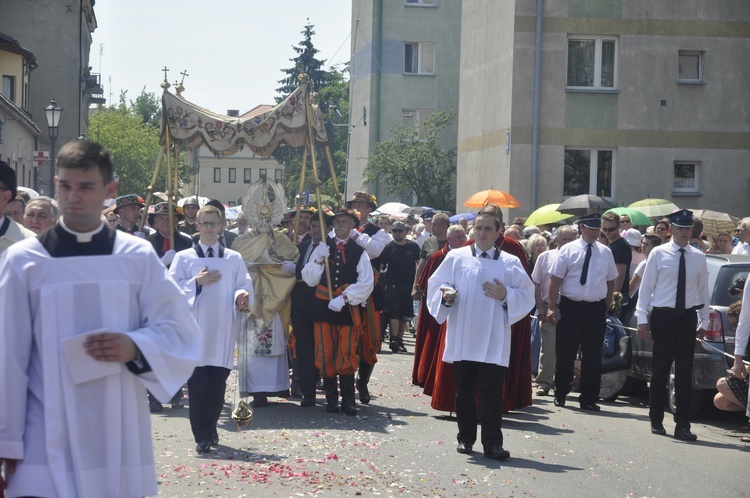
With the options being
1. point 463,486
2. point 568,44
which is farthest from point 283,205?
point 568,44

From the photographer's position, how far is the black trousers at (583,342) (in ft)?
41.2

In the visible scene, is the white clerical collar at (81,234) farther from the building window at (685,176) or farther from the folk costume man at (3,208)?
the building window at (685,176)

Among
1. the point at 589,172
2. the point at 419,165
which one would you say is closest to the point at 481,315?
the point at 589,172

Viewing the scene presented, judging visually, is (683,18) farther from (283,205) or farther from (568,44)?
(283,205)

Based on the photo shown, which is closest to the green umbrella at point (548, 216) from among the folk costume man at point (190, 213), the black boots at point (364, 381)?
the folk costume man at point (190, 213)

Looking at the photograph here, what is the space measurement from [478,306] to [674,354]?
247cm

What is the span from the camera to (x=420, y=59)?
48250mm

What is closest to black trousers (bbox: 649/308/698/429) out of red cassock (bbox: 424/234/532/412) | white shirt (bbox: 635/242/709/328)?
white shirt (bbox: 635/242/709/328)

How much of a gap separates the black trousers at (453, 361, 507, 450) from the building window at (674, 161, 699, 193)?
21.9 m

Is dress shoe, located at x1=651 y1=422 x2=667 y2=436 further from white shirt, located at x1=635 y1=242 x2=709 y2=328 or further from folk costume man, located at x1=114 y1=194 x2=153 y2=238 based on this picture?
folk costume man, located at x1=114 y1=194 x2=153 y2=238

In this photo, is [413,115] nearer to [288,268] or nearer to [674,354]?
[288,268]

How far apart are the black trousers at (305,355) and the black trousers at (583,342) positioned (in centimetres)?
277

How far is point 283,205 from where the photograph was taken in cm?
1274

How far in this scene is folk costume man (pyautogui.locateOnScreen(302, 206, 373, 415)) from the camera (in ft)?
38.3
